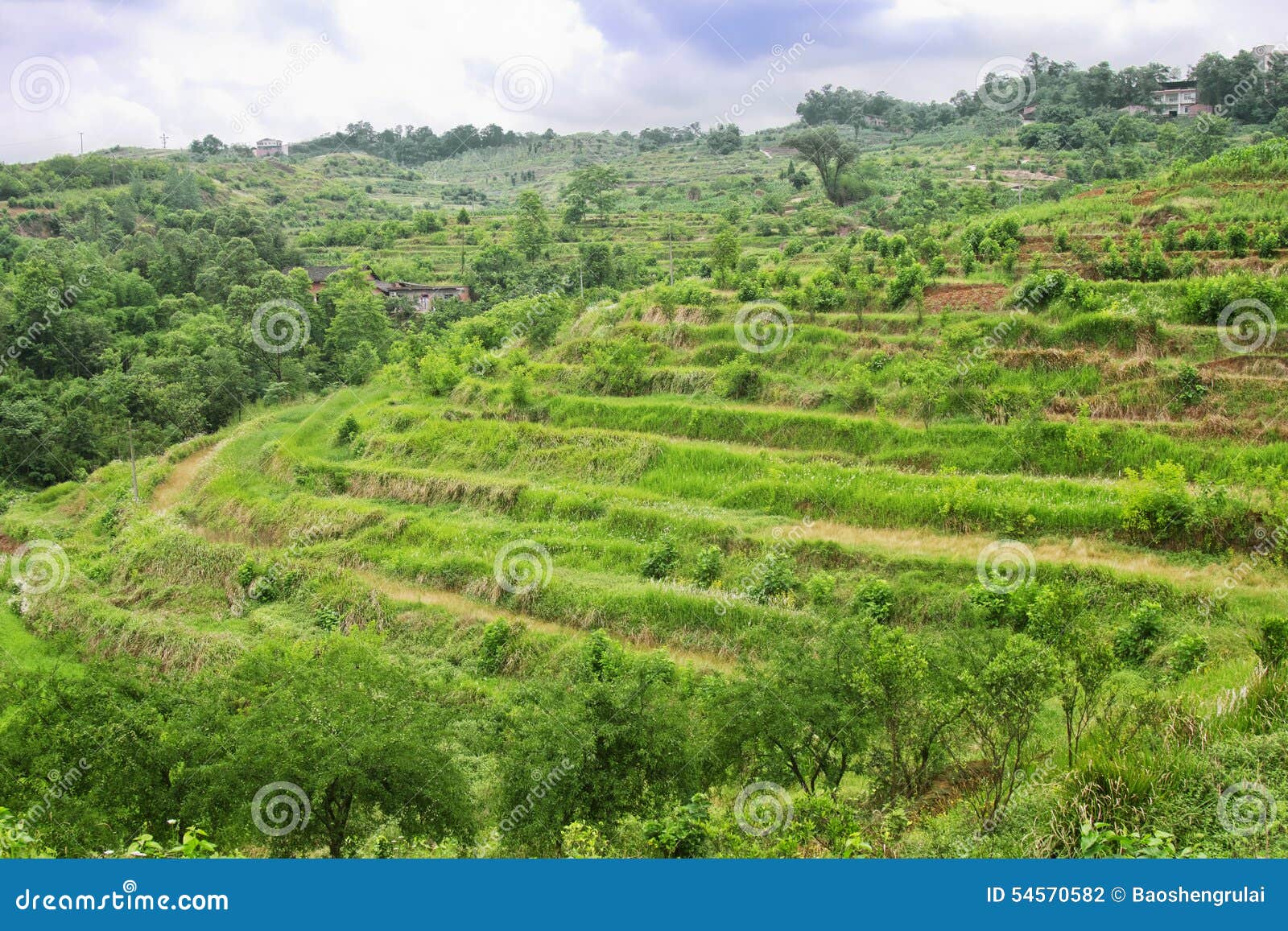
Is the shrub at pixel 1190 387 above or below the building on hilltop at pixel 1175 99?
below

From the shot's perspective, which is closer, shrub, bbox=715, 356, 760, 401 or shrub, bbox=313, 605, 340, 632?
shrub, bbox=313, 605, 340, 632

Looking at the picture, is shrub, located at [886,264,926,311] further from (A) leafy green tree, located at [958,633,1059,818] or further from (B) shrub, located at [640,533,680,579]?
(A) leafy green tree, located at [958,633,1059,818]

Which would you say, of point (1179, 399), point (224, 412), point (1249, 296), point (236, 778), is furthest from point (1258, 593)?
point (224, 412)

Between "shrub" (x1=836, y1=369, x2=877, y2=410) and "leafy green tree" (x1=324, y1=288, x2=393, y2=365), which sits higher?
"leafy green tree" (x1=324, y1=288, x2=393, y2=365)

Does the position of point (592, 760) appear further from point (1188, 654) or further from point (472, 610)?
point (472, 610)

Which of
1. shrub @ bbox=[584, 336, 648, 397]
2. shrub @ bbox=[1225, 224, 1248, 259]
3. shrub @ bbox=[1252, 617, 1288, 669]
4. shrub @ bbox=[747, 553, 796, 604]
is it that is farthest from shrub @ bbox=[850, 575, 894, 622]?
shrub @ bbox=[1225, 224, 1248, 259]

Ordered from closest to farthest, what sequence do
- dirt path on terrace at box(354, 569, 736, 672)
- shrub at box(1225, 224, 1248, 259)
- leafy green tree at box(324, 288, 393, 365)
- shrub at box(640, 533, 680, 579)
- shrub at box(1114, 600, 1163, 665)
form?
shrub at box(1114, 600, 1163, 665) < dirt path on terrace at box(354, 569, 736, 672) < shrub at box(640, 533, 680, 579) < shrub at box(1225, 224, 1248, 259) < leafy green tree at box(324, 288, 393, 365)

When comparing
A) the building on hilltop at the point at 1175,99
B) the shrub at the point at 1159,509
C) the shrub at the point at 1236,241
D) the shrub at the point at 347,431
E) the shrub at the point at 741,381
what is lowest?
the shrub at the point at 1159,509

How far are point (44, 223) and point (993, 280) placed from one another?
2460 inches

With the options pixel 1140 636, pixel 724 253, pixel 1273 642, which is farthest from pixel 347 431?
pixel 1273 642

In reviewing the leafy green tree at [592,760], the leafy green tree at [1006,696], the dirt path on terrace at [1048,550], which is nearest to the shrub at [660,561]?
the dirt path on terrace at [1048,550]

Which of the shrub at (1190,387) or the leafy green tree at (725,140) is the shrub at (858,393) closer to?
the shrub at (1190,387)

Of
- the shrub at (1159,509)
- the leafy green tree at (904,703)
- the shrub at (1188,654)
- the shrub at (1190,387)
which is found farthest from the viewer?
the shrub at (1190,387)

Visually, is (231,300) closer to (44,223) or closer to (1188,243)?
(44,223)
